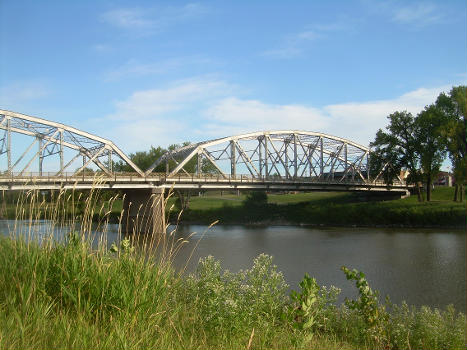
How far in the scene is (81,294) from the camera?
519cm

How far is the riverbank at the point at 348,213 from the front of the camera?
42094 millimetres

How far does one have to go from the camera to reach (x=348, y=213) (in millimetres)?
49938

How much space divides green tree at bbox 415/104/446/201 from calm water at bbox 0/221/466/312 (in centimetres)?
1681

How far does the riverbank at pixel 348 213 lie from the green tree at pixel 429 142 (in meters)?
4.13

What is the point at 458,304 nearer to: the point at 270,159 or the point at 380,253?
the point at 380,253

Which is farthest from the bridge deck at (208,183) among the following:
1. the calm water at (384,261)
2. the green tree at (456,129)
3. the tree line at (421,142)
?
the green tree at (456,129)

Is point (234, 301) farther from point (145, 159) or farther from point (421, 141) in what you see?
point (145, 159)

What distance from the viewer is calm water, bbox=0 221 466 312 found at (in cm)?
1469

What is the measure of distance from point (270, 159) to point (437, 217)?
86.8 feet

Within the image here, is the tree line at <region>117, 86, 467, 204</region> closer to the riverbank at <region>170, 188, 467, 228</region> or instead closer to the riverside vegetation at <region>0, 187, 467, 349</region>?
the riverbank at <region>170, 188, 467, 228</region>

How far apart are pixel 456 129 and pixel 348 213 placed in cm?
1483

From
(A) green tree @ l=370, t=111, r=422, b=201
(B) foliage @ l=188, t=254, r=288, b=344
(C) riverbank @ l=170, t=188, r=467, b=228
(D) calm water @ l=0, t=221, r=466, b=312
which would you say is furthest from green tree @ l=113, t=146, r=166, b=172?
(B) foliage @ l=188, t=254, r=288, b=344

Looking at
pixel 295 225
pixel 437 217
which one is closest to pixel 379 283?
pixel 437 217

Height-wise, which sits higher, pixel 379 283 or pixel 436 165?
pixel 436 165
